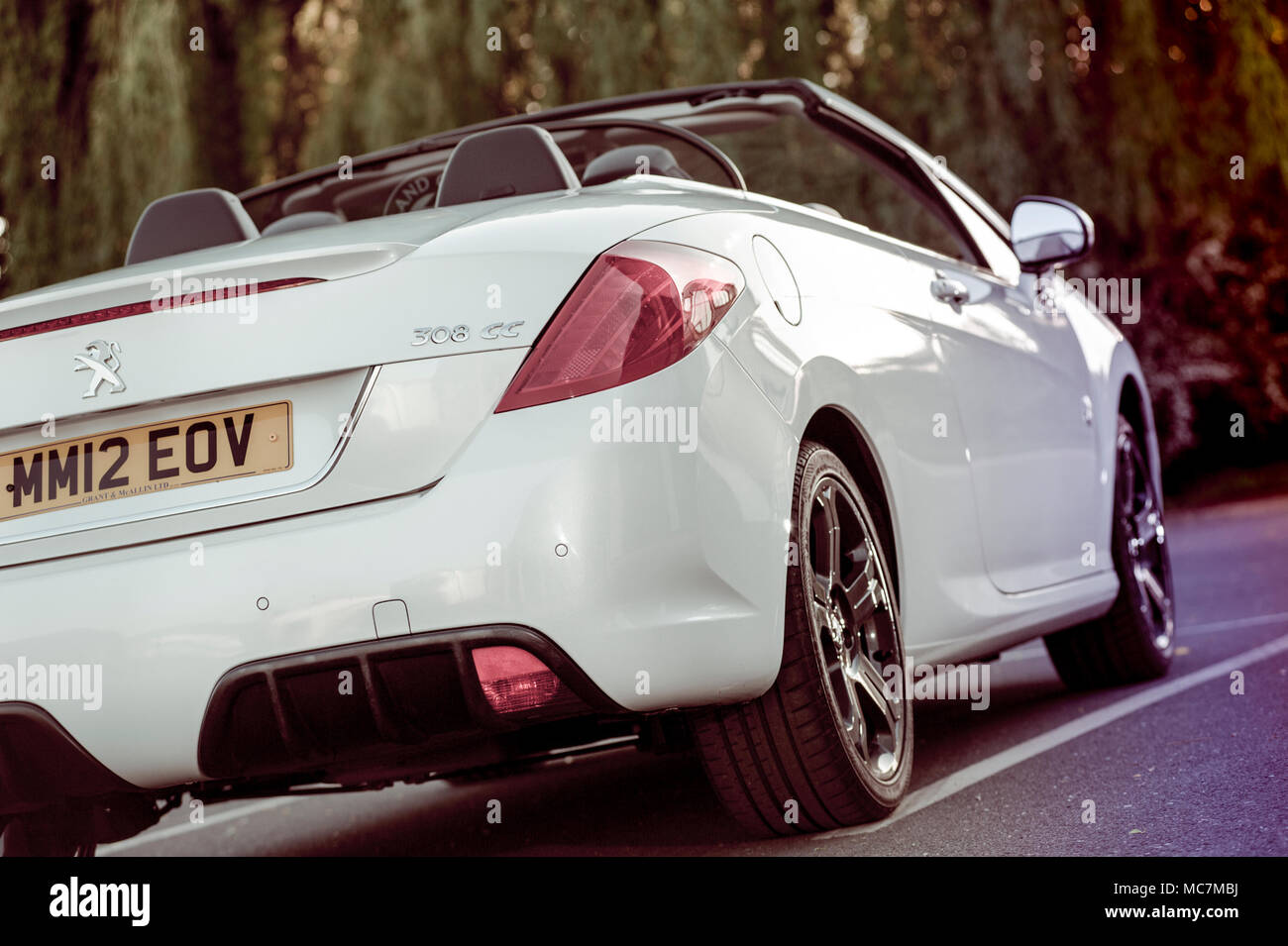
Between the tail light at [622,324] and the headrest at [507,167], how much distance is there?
766mm

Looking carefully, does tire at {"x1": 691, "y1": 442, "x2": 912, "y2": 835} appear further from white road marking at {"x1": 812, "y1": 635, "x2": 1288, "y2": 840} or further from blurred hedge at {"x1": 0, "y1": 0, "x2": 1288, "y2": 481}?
blurred hedge at {"x1": 0, "y1": 0, "x2": 1288, "y2": 481}

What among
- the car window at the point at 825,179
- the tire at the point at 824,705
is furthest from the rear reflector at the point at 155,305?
the car window at the point at 825,179

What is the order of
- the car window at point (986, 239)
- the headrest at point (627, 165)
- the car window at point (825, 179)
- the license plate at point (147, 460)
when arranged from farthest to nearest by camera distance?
the car window at point (825, 179) < the car window at point (986, 239) < the headrest at point (627, 165) < the license plate at point (147, 460)

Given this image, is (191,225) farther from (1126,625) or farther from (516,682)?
(1126,625)

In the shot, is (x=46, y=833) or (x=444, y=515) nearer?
(x=444, y=515)

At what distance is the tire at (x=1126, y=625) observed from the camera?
549 centimetres

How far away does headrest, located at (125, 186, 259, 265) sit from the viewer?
417 centimetres

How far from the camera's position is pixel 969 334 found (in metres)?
4.37

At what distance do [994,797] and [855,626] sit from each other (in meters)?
0.54

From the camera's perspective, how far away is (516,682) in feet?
9.37
